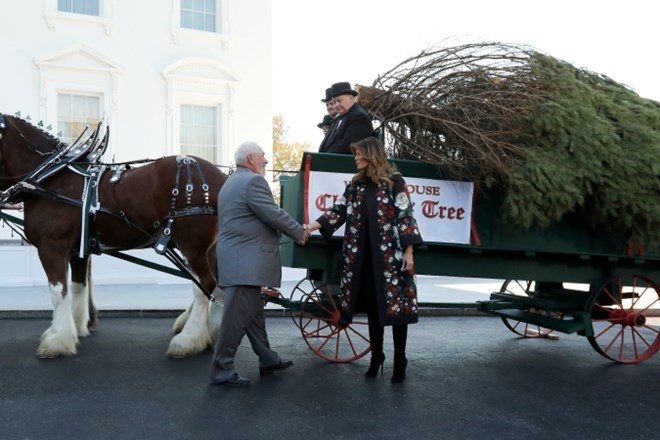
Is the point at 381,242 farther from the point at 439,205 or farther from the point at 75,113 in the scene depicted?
the point at 75,113

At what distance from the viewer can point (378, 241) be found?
5020 millimetres

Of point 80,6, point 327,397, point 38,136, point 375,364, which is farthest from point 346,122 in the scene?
point 80,6

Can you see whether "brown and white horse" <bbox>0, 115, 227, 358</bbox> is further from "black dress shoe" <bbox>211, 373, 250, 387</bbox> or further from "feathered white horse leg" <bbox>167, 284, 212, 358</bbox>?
"black dress shoe" <bbox>211, 373, 250, 387</bbox>

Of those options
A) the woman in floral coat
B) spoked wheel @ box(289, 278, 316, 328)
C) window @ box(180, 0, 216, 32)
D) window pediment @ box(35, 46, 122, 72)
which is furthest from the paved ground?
window @ box(180, 0, 216, 32)

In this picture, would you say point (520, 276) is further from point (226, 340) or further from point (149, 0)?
point (149, 0)

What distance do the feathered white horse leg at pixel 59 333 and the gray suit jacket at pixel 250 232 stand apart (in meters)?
1.82

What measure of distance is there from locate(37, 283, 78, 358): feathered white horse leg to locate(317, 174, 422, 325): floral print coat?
2.51 meters

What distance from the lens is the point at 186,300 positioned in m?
9.99

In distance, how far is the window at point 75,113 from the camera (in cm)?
1364

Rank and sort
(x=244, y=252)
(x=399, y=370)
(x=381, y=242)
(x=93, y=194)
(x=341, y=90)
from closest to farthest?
(x=244, y=252)
(x=381, y=242)
(x=399, y=370)
(x=341, y=90)
(x=93, y=194)

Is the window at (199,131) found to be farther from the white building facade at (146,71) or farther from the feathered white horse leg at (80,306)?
the feathered white horse leg at (80,306)

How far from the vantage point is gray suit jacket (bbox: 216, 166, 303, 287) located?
487 cm

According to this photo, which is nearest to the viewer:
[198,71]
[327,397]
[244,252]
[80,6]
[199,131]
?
[327,397]

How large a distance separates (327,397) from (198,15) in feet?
40.2
